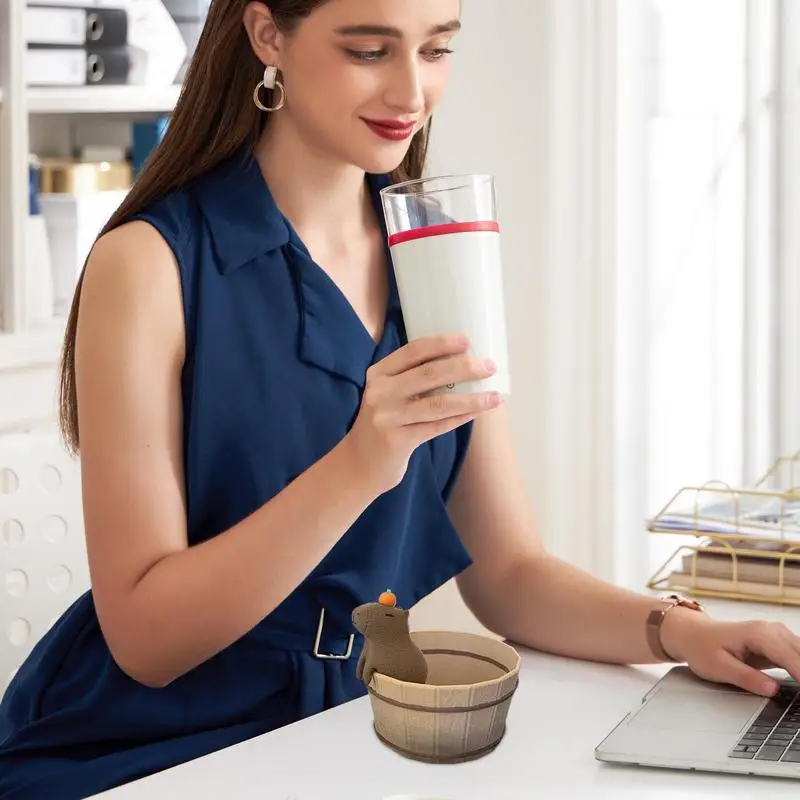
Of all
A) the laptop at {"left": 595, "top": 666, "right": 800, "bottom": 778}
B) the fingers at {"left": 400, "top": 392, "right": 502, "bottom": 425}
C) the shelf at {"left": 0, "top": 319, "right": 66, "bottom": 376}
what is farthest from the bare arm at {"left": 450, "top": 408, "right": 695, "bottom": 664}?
the shelf at {"left": 0, "top": 319, "right": 66, "bottom": 376}

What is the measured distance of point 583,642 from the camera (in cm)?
134

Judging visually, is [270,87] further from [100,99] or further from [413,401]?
[100,99]

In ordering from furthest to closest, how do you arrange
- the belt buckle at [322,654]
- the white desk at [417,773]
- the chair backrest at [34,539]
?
the chair backrest at [34,539], the belt buckle at [322,654], the white desk at [417,773]

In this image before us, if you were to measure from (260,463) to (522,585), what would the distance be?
1.06 ft

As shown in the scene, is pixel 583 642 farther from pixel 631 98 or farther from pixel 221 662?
pixel 631 98

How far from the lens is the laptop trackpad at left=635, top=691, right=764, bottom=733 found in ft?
3.55

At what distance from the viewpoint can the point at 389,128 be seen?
132 centimetres

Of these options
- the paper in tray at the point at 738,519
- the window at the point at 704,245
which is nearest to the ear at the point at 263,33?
the paper in tray at the point at 738,519

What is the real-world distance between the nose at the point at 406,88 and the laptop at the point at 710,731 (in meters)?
0.60

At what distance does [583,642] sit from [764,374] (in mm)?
1317

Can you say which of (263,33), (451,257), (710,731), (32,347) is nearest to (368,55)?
(263,33)

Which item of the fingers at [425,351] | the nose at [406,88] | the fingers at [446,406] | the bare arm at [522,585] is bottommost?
the bare arm at [522,585]

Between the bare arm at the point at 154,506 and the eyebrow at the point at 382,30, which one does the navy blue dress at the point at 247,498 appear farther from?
the eyebrow at the point at 382,30

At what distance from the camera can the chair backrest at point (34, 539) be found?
166 cm
